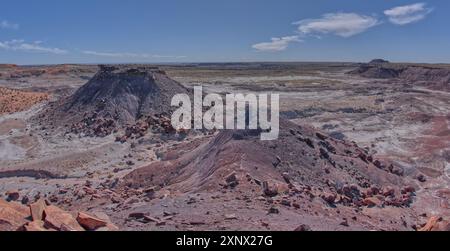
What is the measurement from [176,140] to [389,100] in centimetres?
2537

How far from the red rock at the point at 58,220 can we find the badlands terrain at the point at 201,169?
23 mm

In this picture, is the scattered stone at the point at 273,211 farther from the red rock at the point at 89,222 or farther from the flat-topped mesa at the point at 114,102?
the flat-topped mesa at the point at 114,102

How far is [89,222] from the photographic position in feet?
25.7

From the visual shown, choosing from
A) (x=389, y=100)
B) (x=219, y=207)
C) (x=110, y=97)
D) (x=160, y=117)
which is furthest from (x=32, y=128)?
(x=389, y=100)

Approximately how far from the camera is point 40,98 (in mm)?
39438

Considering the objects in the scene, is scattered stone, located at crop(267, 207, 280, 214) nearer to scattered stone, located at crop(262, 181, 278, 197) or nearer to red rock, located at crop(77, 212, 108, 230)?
scattered stone, located at crop(262, 181, 278, 197)

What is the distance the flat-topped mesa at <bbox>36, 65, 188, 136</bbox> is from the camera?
25016 millimetres

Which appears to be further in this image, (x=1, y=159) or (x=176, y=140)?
(x=176, y=140)

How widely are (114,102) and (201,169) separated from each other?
46.0 feet

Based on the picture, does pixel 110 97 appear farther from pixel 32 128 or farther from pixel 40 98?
pixel 40 98

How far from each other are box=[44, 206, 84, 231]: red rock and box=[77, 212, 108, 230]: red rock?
115mm

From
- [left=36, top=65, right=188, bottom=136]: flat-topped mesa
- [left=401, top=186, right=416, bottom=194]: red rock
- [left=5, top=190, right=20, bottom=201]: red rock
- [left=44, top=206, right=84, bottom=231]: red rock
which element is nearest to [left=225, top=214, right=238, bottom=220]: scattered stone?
[left=44, top=206, right=84, bottom=231]: red rock

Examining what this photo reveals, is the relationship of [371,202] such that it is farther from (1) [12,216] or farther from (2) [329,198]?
(1) [12,216]
